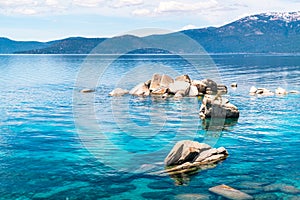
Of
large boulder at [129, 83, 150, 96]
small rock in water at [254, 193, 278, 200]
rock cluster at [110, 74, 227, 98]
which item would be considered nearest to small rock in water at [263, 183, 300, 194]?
small rock in water at [254, 193, 278, 200]

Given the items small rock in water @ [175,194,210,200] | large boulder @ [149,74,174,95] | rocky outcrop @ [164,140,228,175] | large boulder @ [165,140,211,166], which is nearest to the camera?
small rock in water @ [175,194,210,200]

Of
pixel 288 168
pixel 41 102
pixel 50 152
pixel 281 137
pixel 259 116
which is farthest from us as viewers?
pixel 41 102

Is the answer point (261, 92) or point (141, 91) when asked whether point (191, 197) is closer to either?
point (141, 91)

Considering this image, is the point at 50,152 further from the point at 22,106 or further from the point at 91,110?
the point at 22,106

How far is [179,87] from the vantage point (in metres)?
69.9

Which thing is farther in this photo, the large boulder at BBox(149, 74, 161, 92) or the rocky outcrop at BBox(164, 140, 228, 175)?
the large boulder at BBox(149, 74, 161, 92)

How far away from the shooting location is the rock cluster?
224ft

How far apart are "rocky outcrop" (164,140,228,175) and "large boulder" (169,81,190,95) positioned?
39.0 metres

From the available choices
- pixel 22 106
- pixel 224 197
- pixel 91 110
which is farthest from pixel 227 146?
pixel 22 106

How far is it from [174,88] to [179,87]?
3.16 ft

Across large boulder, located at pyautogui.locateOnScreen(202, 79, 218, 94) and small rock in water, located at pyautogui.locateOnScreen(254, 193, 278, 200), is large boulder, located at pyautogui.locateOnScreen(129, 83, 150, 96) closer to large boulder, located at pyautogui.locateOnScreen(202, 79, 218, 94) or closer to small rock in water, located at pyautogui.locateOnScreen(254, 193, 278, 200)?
large boulder, located at pyautogui.locateOnScreen(202, 79, 218, 94)

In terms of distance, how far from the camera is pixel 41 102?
61625 mm

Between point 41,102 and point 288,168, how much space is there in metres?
44.6

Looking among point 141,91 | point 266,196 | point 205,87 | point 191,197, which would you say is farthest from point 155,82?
point 266,196
